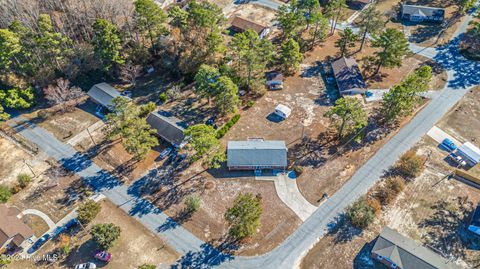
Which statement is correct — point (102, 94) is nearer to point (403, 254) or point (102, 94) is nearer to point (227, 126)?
point (227, 126)

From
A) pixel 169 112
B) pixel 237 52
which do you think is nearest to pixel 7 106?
pixel 169 112

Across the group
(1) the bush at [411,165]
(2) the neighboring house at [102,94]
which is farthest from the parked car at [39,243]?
(1) the bush at [411,165]

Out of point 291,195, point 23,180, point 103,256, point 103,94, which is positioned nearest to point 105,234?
point 103,256

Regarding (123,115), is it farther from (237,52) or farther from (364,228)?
(364,228)

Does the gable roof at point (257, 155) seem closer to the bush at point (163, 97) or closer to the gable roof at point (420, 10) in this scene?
the bush at point (163, 97)

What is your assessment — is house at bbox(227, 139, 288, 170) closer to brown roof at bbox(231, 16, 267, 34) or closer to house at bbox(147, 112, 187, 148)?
house at bbox(147, 112, 187, 148)

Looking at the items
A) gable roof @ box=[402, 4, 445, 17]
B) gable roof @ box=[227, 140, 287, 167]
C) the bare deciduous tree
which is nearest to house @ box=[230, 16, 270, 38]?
gable roof @ box=[402, 4, 445, 17]
